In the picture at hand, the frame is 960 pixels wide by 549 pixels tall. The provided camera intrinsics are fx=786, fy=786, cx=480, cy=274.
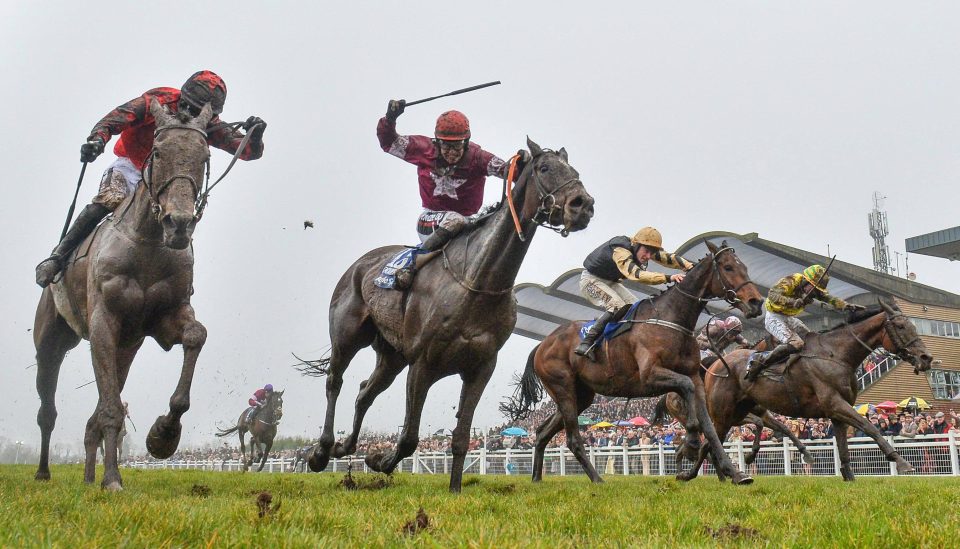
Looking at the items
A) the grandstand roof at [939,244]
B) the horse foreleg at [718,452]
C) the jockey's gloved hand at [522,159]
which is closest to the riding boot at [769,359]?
the horse foreleg at [718,452]

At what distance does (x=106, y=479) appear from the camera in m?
5.31

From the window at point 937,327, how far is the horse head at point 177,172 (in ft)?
132

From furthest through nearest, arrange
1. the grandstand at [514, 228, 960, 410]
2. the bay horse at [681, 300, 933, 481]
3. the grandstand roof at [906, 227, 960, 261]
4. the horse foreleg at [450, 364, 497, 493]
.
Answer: the grandstand roof at [906, 227, 960, 261], the grandstand at [514, 228, 960, 410], the bay horse at [681, 300, 933, 481], the horse foreleg at [450, 364, 497, 493]

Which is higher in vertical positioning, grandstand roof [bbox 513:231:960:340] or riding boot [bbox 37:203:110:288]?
grandstand roof [bbox 513:231:960:340]

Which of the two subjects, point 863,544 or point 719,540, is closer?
point 863,544

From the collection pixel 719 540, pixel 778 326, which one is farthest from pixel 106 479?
pixel 778 326

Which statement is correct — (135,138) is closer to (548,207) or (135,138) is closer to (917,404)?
(548,207)

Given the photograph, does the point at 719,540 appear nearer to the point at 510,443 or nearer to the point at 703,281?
the point at 703,281

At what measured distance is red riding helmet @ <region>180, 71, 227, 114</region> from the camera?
6539mm

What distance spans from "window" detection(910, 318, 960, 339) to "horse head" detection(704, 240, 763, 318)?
1363 inches

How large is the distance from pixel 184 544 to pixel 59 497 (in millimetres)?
2344

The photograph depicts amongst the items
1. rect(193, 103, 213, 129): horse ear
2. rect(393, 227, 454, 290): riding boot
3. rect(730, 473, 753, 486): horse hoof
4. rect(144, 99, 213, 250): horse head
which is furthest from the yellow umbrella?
rect(144, 99, 213, 250): horse head

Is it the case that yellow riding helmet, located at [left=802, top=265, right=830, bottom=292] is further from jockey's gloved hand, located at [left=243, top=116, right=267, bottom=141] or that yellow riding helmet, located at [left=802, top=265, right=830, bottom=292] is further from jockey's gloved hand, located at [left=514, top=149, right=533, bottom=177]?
jockey's gloved hand, located at [left=243, top=116, right=267, bottom=141]

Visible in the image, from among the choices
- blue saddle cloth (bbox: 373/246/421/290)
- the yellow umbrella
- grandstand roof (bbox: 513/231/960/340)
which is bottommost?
the yellow umbrella
